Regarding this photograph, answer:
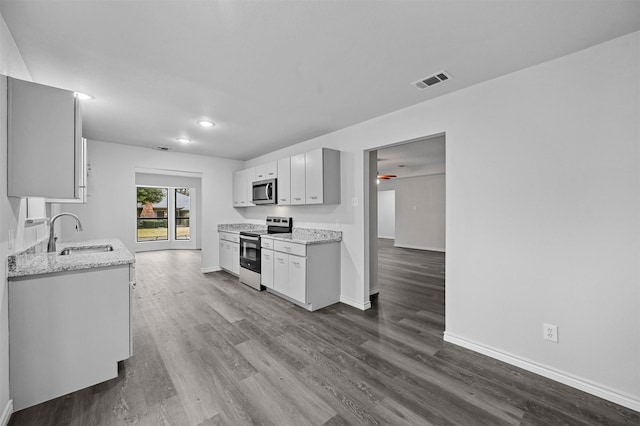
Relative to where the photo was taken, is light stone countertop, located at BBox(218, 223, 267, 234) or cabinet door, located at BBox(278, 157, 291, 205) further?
light stone countertop, located at BBox(218, 223, 267, 234)

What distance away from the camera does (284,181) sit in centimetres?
452

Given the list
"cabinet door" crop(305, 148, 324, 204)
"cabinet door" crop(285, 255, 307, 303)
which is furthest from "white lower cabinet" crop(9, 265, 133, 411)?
"cabinet door" crop(305, 148, 324, 204)

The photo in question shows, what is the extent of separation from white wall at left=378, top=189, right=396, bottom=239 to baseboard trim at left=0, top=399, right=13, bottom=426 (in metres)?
11.2

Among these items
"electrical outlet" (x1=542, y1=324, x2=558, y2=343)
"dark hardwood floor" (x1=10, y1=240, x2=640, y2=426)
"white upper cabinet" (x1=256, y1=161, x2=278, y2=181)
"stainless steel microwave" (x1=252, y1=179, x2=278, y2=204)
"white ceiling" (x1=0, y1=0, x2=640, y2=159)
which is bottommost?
"dark hardwood floor" (x1=10, y1=240, x2=640, y2=426)

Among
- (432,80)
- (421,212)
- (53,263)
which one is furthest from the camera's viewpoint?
(421,212)

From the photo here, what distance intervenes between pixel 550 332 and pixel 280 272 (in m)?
2.96

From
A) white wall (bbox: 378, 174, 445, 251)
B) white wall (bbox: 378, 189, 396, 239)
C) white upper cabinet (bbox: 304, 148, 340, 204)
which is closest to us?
white upper cabinet (bbox: 304, 148, 340, 204)

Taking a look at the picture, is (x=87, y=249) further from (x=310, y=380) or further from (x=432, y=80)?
(x=432, y=80)

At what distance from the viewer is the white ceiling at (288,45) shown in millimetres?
1578

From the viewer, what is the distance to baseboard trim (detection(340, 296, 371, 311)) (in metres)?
3.58

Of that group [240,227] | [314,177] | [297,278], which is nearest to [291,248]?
[297,278]

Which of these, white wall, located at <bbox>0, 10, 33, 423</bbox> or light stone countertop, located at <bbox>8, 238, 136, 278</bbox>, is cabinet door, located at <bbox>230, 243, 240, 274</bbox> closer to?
light stone countertop, located at <bbox>8, 238, 136, 278</bbox>

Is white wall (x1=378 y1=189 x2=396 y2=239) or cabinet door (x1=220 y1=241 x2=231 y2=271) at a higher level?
white wall (x1=378 y1=189 x2=396 y2=239)

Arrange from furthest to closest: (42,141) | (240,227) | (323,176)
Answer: (240,227) → (323,176) → (42,141)
